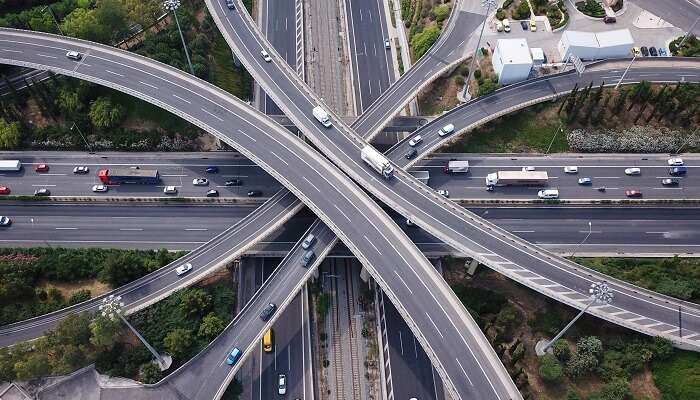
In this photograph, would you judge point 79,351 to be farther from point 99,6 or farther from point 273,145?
point 99,6

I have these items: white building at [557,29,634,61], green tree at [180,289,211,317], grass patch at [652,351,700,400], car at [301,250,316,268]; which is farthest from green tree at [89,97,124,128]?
grass patch at [652,351,700,400]

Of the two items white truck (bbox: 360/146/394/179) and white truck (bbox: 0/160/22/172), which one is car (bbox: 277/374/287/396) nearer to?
white truck (bbox: 360/146/394/179)

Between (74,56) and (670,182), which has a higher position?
(74,56)

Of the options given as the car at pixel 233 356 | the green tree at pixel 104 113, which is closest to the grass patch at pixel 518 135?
the car at pixel 233 356

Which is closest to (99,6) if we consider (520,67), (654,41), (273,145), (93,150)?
(93,150)

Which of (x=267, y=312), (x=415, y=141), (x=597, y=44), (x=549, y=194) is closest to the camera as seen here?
(x=267, y=312)

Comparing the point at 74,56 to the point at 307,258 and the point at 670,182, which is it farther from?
the point at 670,182

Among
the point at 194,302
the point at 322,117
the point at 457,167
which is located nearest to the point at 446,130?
the point at 457,167
